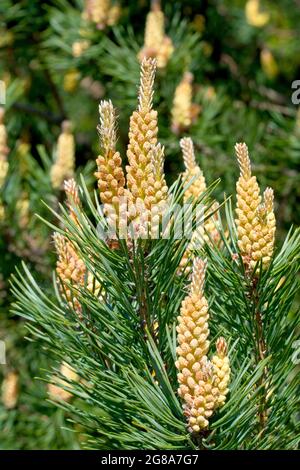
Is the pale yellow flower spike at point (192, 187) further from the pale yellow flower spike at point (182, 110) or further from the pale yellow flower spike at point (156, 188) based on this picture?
the pale yellow flower spike at point (182, 110)

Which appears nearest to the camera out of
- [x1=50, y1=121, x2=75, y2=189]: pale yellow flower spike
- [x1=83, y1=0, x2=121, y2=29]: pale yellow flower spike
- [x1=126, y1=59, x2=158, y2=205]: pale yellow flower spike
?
[x1=126, y1=59, x2=158, y2=205]: pale yellow flower spike

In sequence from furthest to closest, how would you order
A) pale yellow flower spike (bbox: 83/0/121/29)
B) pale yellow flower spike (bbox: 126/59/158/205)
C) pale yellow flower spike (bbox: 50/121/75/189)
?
pale yellow flower spike (bbox: 83/0/121/29), pale yellow flower spike (bbox: 50/121/75/189), pale yellow flower spike (bbox: 126/59/158/205)

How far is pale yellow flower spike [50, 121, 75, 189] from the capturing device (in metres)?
0.75

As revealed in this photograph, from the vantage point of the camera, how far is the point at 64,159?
772 mm

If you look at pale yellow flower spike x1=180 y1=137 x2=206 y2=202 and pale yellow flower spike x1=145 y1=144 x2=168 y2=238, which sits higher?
pale yellow flower spike x1=180 y1=137 x2=206 y2=202

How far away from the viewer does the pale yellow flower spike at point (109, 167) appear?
375 millimetres

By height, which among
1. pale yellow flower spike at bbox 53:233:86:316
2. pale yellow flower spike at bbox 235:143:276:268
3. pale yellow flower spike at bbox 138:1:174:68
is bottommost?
pale yellow flower spike at bbox 53:233:86:316

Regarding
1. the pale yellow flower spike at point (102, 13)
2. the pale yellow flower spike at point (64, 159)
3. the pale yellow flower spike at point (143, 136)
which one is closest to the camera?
the pale yellow flower spike at point (143, 136)

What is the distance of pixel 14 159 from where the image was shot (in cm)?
87

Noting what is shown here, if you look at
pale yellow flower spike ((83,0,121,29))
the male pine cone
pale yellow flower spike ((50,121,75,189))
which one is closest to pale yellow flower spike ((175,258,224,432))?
the male pine cone

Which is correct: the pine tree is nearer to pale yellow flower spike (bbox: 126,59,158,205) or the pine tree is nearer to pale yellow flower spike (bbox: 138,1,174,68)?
pale yellow flower spike (bbox: 126,59,158,205)

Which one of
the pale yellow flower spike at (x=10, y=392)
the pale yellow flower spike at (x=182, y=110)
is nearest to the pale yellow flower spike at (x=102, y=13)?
the pale yellow flower spike at (x=182, y=110)

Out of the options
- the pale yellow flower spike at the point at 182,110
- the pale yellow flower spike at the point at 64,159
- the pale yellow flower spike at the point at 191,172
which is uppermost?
the pale yellow flower spike at the point at 182,110
